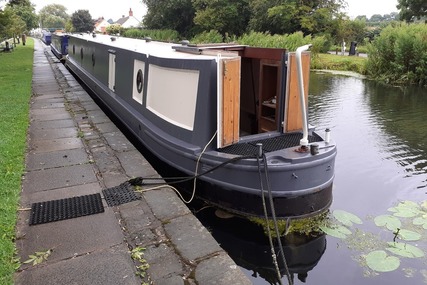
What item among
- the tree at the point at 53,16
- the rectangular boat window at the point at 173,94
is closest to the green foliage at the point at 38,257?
the rectangular boat window at the point at 173,94

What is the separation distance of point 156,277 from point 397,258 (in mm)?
2226

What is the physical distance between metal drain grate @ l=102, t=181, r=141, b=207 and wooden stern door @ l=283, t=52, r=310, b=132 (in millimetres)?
1818

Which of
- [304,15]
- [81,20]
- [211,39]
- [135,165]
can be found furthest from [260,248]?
[81,20]

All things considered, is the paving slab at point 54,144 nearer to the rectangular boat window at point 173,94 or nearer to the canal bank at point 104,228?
the canal bank at point 104,228

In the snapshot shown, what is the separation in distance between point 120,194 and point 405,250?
266cm

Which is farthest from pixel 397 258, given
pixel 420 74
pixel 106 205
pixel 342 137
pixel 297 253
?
pixel 420 74

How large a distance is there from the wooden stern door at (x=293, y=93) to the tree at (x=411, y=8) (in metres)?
33.9

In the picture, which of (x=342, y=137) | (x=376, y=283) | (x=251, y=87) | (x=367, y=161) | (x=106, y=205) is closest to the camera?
(x=376, y=283)

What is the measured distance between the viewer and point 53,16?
110 m

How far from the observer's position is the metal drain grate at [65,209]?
3.04 m

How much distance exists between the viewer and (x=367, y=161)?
5.66 meters

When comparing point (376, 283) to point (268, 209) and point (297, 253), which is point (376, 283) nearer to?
point (297, 253)

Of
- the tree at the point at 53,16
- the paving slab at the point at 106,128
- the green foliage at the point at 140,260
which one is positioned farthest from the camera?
the tree at the point at 53,16

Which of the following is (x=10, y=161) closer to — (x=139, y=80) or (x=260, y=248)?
(x=139, y=80)
